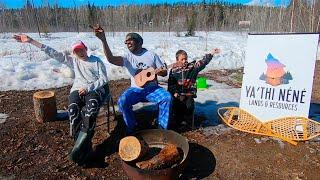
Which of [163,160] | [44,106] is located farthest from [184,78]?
[44,106]

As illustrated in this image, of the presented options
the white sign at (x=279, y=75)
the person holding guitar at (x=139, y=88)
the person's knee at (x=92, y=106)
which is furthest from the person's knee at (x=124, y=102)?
the white sign at (x=279, y=75)

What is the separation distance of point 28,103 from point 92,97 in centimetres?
276

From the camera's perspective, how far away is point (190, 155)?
172 inches

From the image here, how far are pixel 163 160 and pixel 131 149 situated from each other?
39 centimetres

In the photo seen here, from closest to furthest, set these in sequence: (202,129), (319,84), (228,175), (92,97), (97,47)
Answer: (228,175)
(92,97)
(202,129)
(319,84)
(97,47)

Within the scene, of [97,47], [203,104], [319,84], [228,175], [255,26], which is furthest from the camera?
[255,26]

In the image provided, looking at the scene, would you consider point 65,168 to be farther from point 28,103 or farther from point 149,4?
point 149,4

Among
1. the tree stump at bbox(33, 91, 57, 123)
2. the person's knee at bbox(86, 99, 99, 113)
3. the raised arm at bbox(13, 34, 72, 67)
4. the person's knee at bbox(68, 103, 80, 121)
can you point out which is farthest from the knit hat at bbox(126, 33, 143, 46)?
the tree stump at bbox(33, 91, 57, 123)

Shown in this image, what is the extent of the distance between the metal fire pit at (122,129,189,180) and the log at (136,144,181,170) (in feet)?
0.28

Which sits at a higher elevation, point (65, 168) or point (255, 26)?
point (255, 26)

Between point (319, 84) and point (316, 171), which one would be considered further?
point (319, 84)

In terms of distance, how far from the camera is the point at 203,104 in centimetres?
640

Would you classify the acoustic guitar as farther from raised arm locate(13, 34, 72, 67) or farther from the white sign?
the white sign

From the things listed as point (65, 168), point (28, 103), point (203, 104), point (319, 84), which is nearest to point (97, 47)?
point (28, 103)
